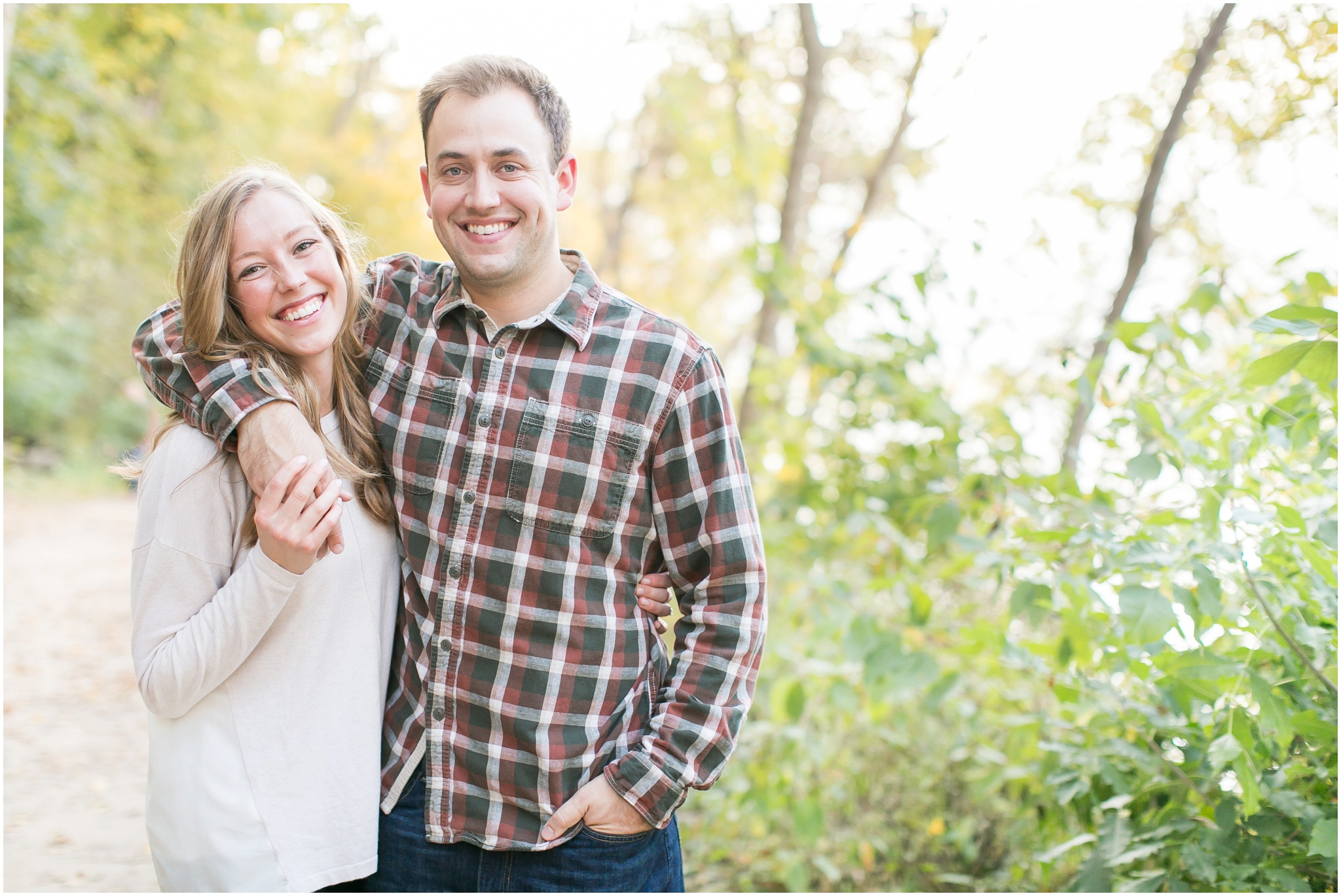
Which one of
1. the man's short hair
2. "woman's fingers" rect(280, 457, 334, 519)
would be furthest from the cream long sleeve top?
the man's short hair

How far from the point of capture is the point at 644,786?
1.83 metres

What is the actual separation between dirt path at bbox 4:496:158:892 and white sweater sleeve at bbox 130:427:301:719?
2.89 metres

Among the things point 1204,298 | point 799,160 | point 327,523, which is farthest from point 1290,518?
point 799,160

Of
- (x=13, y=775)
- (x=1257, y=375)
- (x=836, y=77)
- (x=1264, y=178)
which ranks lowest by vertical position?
(x=13, y=775)

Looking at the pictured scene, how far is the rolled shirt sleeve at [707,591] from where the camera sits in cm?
185

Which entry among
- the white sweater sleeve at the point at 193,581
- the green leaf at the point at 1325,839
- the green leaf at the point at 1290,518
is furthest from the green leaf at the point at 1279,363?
the white sweater sleeve at the point at 193,581

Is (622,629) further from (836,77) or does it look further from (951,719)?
(836,77)

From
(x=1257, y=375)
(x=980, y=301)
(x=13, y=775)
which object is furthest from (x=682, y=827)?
(x=13, y=775)

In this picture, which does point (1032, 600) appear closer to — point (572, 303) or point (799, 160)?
point (572, 303)

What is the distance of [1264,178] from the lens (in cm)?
407

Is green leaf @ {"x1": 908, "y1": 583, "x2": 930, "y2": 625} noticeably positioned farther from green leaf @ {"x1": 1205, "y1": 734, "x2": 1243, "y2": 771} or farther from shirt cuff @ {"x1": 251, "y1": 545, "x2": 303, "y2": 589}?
shirt cuff @ {"x1": 251, "y1": 545, "x2": 303, "y2": 589}

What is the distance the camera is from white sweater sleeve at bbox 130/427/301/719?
5.45 feet

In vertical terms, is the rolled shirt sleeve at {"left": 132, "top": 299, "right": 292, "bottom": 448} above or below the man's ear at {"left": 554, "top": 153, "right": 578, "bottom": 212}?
below

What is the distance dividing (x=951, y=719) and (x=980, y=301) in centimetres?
177
